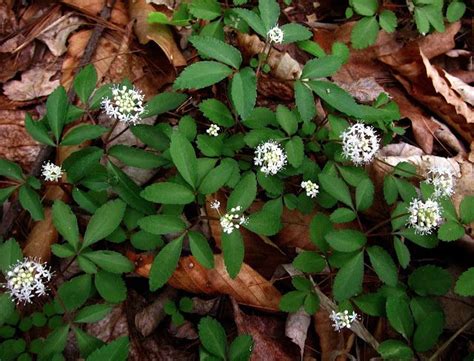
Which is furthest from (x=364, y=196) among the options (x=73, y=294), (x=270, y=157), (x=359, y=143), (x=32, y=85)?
(x=32, y=85)

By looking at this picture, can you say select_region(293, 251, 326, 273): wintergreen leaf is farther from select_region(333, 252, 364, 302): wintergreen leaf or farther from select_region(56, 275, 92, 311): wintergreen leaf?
select_region(56, 275, 92, 311): wintergreen leaf

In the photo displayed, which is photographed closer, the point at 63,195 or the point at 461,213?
the point at 461,213

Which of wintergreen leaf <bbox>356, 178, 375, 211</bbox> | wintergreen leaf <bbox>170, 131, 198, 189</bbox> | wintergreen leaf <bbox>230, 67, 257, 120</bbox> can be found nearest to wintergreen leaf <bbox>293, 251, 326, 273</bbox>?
wintergreen leaf <bbox>356, 178, 375, 211</bbox>

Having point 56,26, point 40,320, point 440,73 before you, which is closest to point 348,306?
point 40,320

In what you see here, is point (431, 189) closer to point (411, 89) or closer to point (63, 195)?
point (411, 89)

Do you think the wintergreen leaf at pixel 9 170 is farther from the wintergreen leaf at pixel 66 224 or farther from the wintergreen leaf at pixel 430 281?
the wintergreen leaf at pixel 430 281

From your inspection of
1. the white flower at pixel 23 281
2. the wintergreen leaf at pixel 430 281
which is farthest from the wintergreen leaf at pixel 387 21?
the white flower at pixel 23 281

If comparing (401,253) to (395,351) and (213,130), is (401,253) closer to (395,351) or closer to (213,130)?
(395,351)
